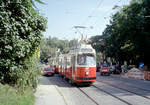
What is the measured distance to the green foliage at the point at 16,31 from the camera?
7590 millimetres

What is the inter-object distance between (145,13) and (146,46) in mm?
5652

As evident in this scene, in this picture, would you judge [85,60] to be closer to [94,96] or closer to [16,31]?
[94,96]

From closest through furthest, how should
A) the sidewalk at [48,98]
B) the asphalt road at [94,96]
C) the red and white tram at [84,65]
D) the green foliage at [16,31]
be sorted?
the green foliage at [16,31] → the sidewalk at [48,98] → the asphalt road at [94,96] → the red and white tram at [84,65]

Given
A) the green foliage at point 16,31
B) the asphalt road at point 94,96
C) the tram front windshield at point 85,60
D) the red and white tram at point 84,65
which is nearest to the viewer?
the green foliage at point 16,31

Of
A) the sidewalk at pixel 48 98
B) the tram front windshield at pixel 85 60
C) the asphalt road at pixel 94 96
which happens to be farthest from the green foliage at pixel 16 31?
the tram front windshield at pixel 85 60

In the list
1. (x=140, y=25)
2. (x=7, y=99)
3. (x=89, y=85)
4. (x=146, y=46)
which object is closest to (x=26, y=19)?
(x=7, y=99)

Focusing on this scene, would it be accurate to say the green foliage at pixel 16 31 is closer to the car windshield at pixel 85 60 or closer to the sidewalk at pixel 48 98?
the sidewalk at pixel 48 98

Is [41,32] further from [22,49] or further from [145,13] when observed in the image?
[145,13]

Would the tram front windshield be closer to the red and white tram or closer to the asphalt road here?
the red and white tram

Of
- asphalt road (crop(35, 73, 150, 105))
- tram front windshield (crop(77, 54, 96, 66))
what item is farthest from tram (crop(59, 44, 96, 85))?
asphalt road (crop(35, 73, 150, 105))

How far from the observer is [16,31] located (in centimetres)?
796

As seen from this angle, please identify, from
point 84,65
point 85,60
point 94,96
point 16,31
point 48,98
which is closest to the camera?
point 16,31

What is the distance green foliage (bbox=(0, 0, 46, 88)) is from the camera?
7590 mm

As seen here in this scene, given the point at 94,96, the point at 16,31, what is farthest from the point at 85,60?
the point at 16,31
